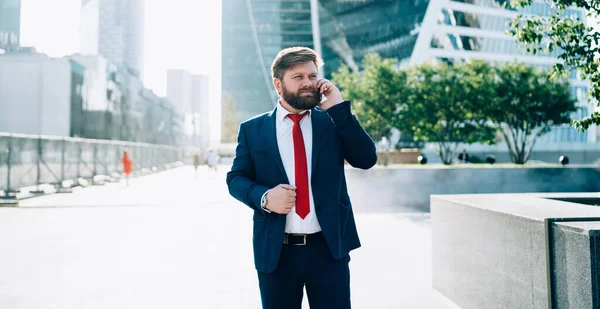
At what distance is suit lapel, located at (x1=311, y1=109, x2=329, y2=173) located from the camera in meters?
2.33

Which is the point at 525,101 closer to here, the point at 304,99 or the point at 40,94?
the point at 304,99

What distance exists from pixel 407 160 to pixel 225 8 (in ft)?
354

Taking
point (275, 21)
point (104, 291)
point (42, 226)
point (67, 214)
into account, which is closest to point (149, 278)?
point (104, 291)

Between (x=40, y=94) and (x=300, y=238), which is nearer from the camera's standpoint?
(x=300, y=238)

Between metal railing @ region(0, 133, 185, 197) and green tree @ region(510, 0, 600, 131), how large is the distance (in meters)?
15.6

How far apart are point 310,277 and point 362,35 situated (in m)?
82.3

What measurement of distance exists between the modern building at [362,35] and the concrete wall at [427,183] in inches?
1416

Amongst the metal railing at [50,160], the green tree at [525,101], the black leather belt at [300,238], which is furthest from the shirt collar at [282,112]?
the green tree at [525,101]

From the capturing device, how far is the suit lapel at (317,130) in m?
2.33

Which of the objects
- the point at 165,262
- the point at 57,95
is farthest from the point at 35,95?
the point at 165,262

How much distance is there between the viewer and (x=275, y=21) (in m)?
108

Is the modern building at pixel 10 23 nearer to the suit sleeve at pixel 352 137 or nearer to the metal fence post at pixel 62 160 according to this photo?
the metal fence post at pixel 62 160

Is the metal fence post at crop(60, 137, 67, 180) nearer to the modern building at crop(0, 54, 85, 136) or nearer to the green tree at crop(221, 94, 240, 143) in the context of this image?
the modern building at crop(0, 54, 85, 136)

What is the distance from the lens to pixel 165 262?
20.4ft
